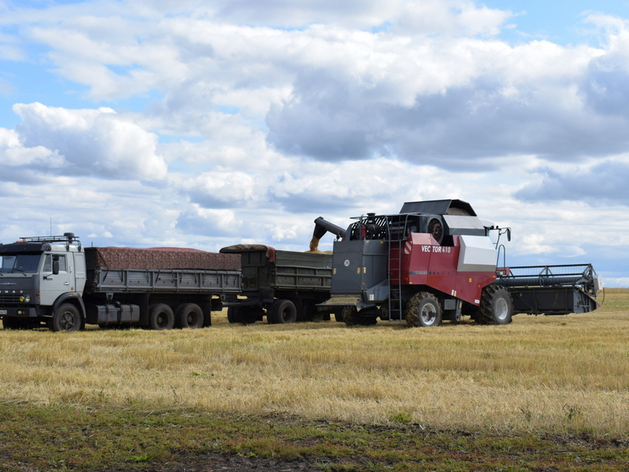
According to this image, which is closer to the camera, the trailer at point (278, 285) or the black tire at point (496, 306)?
the black tire at point (496, 306)

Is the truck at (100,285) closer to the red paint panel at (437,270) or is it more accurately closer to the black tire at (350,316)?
the black tire at (350,316)

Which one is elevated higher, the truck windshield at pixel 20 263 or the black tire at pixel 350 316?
the truck windshield at pixel 20 263

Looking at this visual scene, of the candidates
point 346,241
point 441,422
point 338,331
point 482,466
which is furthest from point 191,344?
point 482,466

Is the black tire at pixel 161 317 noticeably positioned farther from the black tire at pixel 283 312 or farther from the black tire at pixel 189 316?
the black tire at pixel 283 312

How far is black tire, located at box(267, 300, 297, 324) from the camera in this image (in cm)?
2600

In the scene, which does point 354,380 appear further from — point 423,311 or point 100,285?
point 100,285

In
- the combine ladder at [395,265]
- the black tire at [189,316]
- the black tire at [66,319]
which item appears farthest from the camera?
the black tire at [189,316]

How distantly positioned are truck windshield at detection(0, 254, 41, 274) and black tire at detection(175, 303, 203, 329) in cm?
490

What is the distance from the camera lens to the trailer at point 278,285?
2594cm

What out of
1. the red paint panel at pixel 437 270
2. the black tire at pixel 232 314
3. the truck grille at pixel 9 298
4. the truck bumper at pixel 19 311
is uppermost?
the red paint panel at pixel 437 270

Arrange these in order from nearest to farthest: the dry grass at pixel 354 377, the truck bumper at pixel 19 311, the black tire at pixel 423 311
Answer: the dry grass at pixel 354 377, the truck bumper at pixel 19 311, the black tire at pixel 423 311

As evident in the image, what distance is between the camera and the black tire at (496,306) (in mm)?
24719

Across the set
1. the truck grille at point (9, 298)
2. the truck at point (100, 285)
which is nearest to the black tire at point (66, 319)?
the truck at point (100, 285)

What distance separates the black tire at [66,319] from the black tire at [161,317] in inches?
83.2
